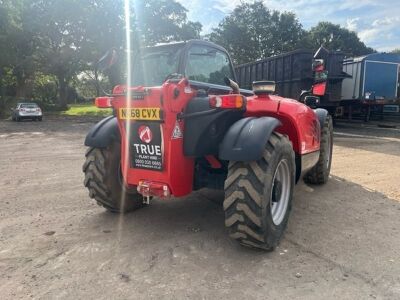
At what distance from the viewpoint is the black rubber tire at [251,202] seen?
3.56m

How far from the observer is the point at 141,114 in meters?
3.97

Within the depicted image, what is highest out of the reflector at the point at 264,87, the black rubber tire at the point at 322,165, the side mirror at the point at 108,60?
the side mirror at the point at 108,60

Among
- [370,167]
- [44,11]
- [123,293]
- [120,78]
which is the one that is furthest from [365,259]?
[44,11]

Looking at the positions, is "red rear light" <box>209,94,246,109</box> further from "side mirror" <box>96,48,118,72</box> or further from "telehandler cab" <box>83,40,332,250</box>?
"side mirror" <box>96,48,118,72</box>

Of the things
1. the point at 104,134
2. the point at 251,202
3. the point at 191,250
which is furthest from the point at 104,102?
the point at 251,202

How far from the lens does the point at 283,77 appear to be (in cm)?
1487

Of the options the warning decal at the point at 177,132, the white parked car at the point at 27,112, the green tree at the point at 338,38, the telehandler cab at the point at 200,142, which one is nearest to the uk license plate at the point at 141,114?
the telehandler cab at the point at 200,142

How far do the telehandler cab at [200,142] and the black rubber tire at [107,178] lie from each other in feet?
0.04

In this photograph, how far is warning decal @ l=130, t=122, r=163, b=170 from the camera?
156 inches

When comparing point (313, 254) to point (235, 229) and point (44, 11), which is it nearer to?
point (235, 229)

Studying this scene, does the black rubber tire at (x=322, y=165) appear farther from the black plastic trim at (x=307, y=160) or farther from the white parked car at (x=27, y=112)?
the white parked car at (x=27, y=112)

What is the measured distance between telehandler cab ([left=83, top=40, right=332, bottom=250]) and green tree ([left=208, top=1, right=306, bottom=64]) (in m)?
36.0

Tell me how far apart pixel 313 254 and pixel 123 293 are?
183 cm

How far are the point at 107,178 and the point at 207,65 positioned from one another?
1.85 metres
